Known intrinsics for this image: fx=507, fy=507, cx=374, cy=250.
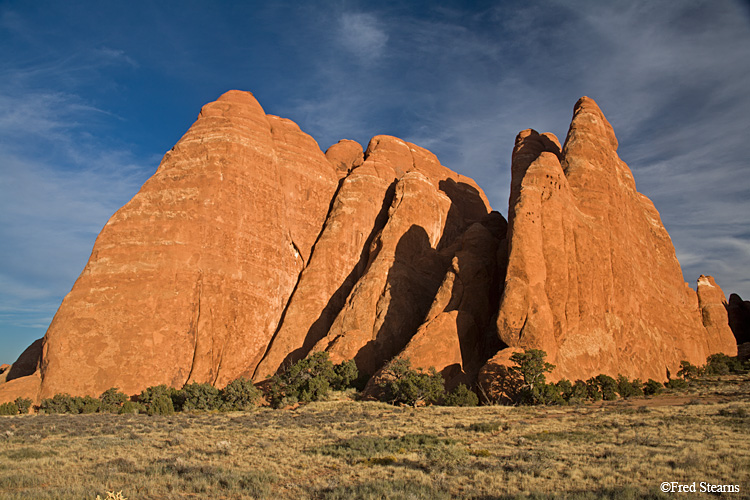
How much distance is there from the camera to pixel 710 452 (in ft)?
41.8

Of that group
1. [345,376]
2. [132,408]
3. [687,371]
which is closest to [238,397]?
[132,408]

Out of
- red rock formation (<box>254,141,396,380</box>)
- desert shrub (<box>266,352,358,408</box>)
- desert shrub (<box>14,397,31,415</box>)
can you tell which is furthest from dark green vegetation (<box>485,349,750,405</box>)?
desert shrub (<box>14,397,31,415</box>)

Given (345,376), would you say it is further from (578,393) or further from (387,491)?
(387,491)

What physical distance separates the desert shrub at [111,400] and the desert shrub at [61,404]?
146cm

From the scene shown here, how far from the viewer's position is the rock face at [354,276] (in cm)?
3462

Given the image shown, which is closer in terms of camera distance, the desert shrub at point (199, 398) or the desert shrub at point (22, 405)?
the desert shrub at point (199, 398)

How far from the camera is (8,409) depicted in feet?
105

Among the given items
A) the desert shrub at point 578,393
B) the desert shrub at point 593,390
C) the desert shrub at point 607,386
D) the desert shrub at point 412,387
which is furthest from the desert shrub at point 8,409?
the desert shrub at point 607,386

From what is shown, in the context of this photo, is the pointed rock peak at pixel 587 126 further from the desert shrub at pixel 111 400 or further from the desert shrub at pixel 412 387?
the desert shrub at pixel 111 400

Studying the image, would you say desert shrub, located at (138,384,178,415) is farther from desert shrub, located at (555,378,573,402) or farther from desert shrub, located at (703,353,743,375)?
desert shrub, located at (703,353,743,375)

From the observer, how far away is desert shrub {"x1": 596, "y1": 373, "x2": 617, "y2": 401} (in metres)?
29.7

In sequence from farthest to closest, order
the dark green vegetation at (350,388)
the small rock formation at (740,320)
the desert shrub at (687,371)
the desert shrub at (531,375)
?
the small rock formation at (740,320), the desert shrub at (687,371), the dark green vegetation at (350,388), the desert shrub at (531,375)

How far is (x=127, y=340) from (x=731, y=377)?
4624cm

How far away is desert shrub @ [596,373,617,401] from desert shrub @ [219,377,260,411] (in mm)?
21645
